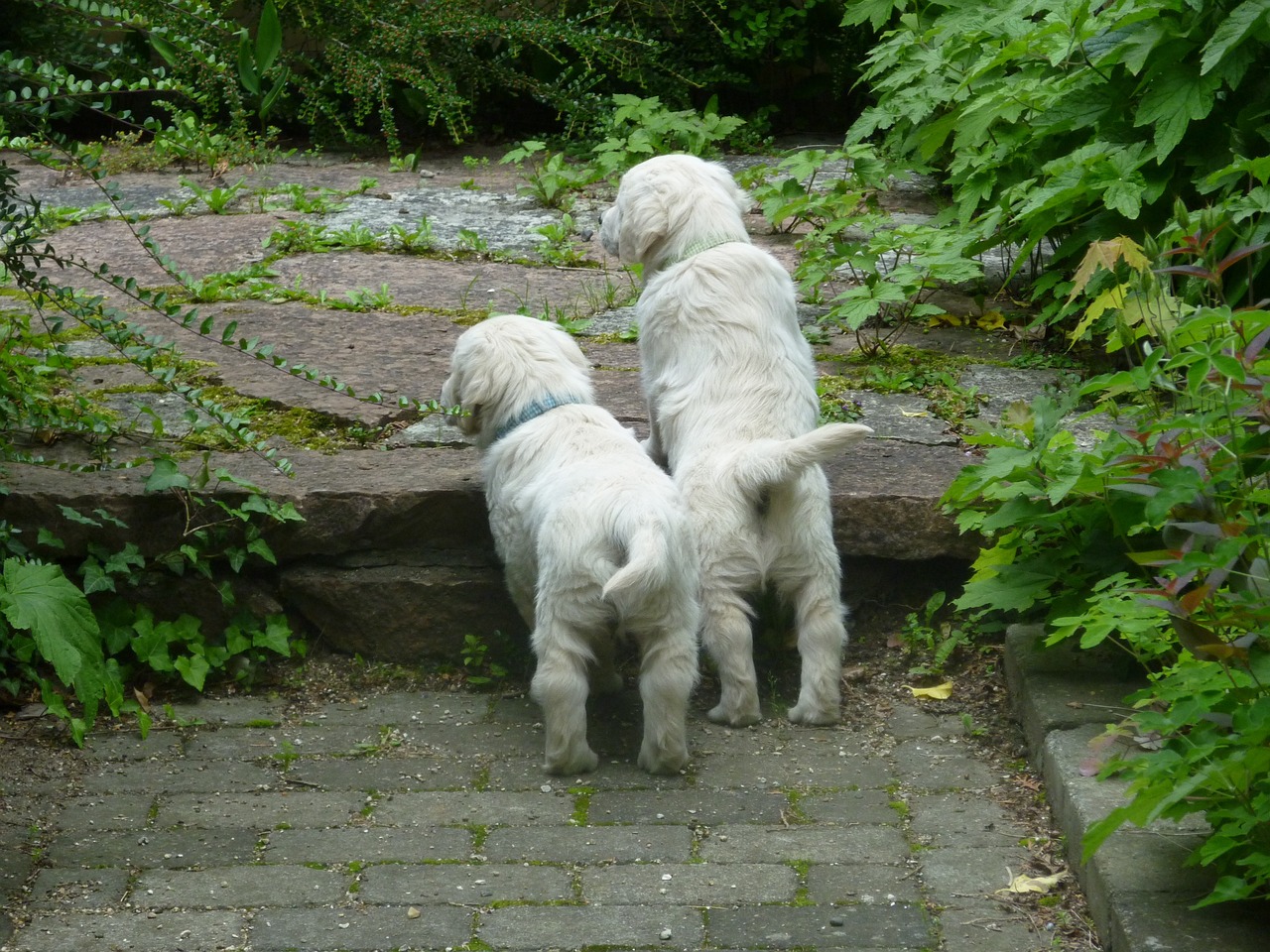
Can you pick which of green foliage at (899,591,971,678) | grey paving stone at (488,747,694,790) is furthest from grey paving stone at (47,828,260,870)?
green foliage at (899,591,971,678)

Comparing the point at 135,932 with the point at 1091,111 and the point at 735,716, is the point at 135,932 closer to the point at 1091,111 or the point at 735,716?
the point at 735,716

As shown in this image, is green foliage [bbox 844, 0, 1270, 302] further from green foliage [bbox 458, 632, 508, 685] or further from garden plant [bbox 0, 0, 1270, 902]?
green foliage [bbox 458, 632, 508, 685]

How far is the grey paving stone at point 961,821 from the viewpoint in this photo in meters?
3.41

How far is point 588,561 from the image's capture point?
3590 mm

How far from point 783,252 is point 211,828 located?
4246mm

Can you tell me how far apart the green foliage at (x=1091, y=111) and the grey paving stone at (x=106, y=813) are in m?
3.54

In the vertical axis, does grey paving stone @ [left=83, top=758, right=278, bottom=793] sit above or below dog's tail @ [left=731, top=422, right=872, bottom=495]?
below

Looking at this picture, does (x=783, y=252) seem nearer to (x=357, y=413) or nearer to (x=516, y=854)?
(x=357, y=413)

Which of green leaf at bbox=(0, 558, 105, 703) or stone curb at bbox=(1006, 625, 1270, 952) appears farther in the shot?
green leaf at bbox=(0, 558, 105, 703)

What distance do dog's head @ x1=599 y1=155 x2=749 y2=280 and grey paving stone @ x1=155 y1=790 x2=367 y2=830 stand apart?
2092mm

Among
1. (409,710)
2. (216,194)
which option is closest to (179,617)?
(409,710)

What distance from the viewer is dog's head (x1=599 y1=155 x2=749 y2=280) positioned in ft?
15.3

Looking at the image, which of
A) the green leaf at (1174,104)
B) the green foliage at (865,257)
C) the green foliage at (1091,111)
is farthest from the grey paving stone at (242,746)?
the green leaf at (1174,104)

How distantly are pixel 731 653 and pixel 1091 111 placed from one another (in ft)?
9.09
